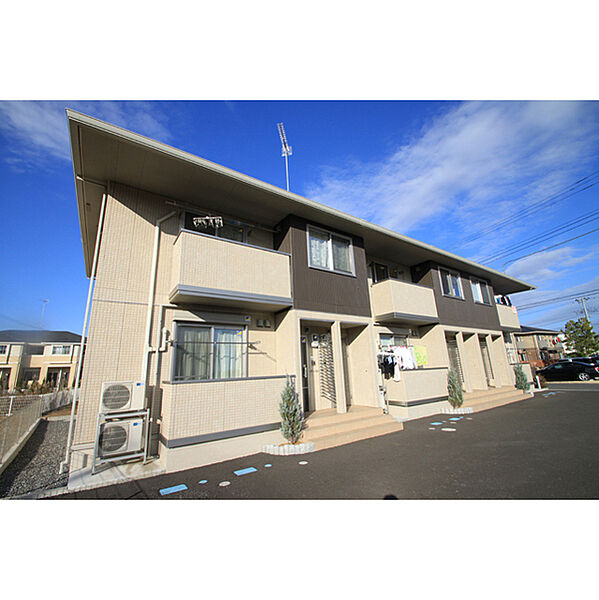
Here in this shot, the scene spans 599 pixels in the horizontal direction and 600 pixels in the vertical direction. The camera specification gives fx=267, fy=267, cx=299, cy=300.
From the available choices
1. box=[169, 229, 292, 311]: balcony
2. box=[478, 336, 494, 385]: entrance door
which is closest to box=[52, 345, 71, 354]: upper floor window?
box=[169, 229, 292, 311]: balcony

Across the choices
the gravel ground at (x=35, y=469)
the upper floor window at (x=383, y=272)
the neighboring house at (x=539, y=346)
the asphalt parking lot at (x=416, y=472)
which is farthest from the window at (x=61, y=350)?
the neighboring house at (x=539, y=346)

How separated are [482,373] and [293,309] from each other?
32.6ft

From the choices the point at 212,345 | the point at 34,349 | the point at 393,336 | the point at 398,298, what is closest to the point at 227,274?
the point at 212,345

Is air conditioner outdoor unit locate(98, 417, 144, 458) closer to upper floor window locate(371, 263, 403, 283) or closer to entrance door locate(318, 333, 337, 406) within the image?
entrance door locate(318, 333, 337, 406)

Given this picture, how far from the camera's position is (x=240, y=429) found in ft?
16.3

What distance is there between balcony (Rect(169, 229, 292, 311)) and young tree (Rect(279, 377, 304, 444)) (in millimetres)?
2080

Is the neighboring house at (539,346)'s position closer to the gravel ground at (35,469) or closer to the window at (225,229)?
the window at (225,229)

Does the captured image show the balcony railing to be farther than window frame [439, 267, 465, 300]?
No

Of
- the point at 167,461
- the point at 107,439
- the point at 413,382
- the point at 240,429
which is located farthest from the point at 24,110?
the point at 413,382

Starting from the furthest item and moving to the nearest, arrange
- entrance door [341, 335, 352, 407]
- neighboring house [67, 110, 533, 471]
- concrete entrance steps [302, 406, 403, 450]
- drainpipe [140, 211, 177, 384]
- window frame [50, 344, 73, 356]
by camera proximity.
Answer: window frame [50, 344, 73, 356], entrance door [341, 335, 352, 407], concrete entrance steps [302, 406, 403, 450], drainpipe [140, 211, 177, 384], neighboring house [67, 110, 533, 471]

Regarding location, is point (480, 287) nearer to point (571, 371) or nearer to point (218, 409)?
point (571, 371)

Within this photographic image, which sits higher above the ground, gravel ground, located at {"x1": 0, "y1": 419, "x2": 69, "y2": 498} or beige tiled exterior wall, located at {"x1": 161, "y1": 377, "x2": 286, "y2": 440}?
beige tiled exterior wall, located at {"x1": 161, "y1": 377, "x2": 286, "y2": 440}

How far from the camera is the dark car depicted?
17234 mm
